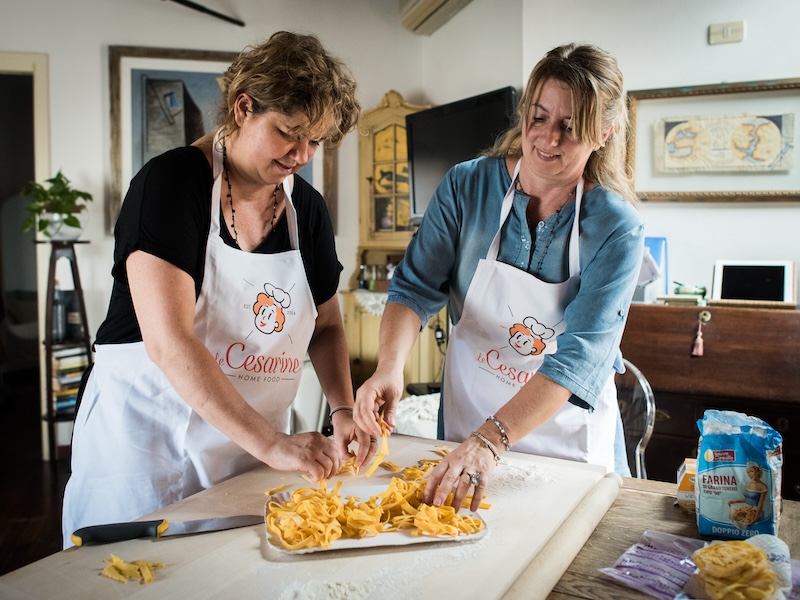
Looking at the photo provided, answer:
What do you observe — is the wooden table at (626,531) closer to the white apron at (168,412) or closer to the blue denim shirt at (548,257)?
the blue denim shirt at (548,257)

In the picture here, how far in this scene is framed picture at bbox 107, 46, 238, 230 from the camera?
4.48m

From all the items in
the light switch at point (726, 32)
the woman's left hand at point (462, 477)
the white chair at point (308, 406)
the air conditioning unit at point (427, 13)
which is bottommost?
the white chair at point (308, 406)

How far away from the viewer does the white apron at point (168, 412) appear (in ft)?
4.58

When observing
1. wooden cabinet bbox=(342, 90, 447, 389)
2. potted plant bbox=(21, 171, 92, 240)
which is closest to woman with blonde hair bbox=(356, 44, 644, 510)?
wooden cabinet bbox=(342, 90, 447, 389)

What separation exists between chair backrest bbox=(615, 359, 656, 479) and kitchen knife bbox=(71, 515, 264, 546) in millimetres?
1122

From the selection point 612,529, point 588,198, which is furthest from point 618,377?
point 612,529

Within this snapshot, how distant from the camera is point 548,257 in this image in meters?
1.58

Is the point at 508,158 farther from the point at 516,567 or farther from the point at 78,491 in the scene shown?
the point at 78,491

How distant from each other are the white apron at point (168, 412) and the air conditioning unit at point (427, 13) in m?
3.34

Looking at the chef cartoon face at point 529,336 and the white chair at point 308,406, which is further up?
the chef cartoon face at point 529,336

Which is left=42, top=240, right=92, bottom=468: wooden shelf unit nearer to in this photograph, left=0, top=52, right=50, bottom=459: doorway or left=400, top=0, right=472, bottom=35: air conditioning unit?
left=400, top=0, right=472, bottom=35: air conditioning unit

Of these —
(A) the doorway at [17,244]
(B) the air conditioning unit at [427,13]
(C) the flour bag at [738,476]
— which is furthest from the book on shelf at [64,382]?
(C) the flour bag at [738,476]

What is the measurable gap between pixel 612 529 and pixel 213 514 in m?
0.67

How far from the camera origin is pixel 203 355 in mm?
1273
